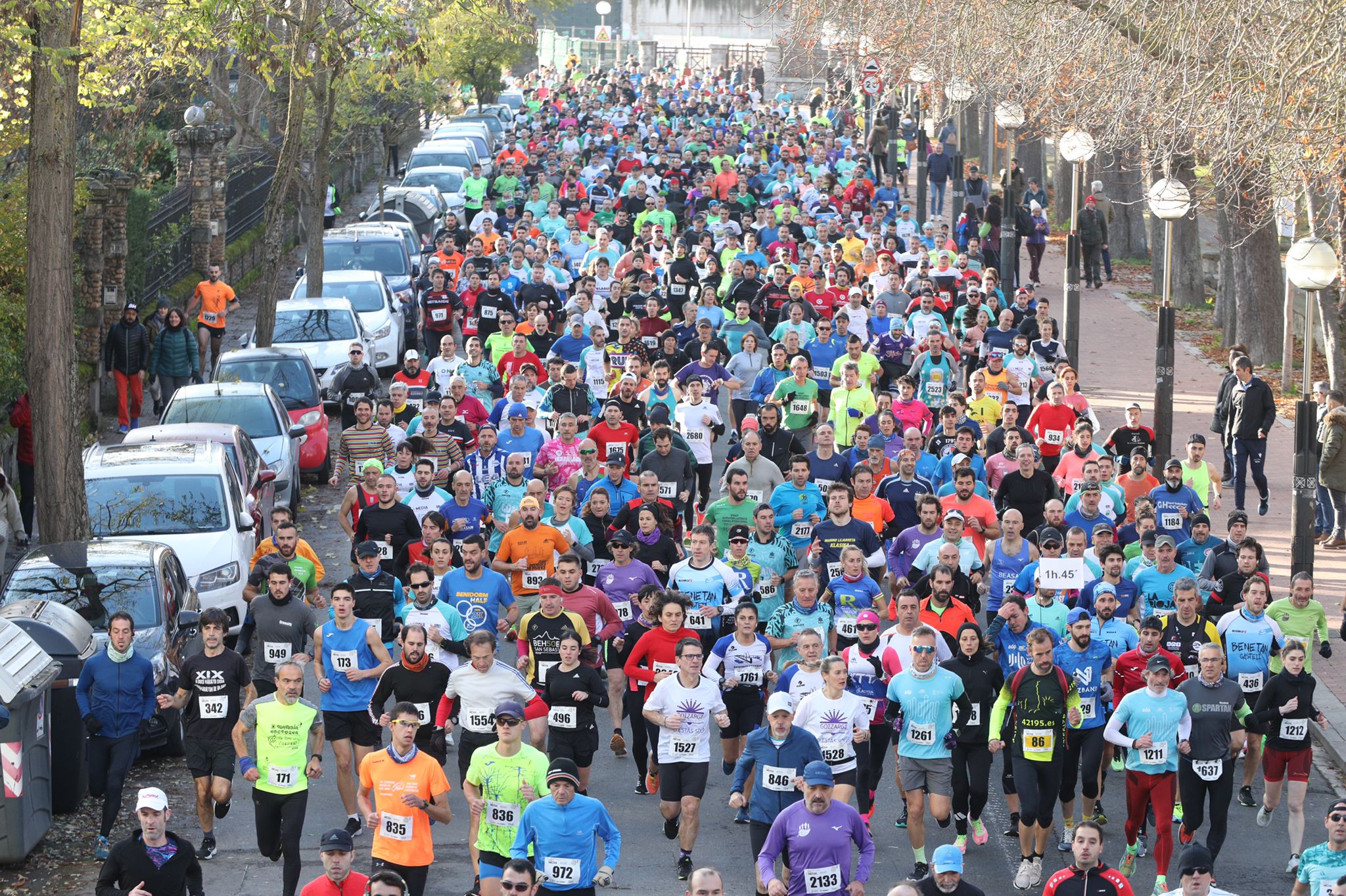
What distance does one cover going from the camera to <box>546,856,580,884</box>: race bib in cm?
1016

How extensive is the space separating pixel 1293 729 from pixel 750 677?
365 cm

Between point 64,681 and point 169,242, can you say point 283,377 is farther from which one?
point 64,681

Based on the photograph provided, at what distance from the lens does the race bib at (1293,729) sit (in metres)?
12.8

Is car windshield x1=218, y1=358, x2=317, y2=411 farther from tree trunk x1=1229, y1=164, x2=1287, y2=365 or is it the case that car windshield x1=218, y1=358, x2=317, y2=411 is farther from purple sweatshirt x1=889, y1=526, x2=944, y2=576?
tree trunk x1=1229, y1=164, x2=1287, y2=365

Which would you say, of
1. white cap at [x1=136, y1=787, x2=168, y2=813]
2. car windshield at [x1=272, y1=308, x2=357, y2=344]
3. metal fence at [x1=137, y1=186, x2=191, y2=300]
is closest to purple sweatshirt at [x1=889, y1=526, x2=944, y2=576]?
white cap at [x1=136, y1=787, x2=168, y2=813]

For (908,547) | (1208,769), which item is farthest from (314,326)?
(1208,769)

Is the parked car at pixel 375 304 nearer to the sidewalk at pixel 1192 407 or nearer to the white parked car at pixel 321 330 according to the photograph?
the white parked car at pixel 321 330

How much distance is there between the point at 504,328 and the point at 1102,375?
11787 mm

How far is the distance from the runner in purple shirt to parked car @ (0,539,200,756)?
5007 mm

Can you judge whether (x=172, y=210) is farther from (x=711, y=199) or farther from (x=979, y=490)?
(x=979, y=490)

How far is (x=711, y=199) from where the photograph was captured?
124ft

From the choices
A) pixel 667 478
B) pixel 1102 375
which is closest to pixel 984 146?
pixel 1102 375

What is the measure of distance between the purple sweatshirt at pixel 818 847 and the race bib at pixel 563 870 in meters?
1.01

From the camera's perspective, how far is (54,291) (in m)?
17.0
